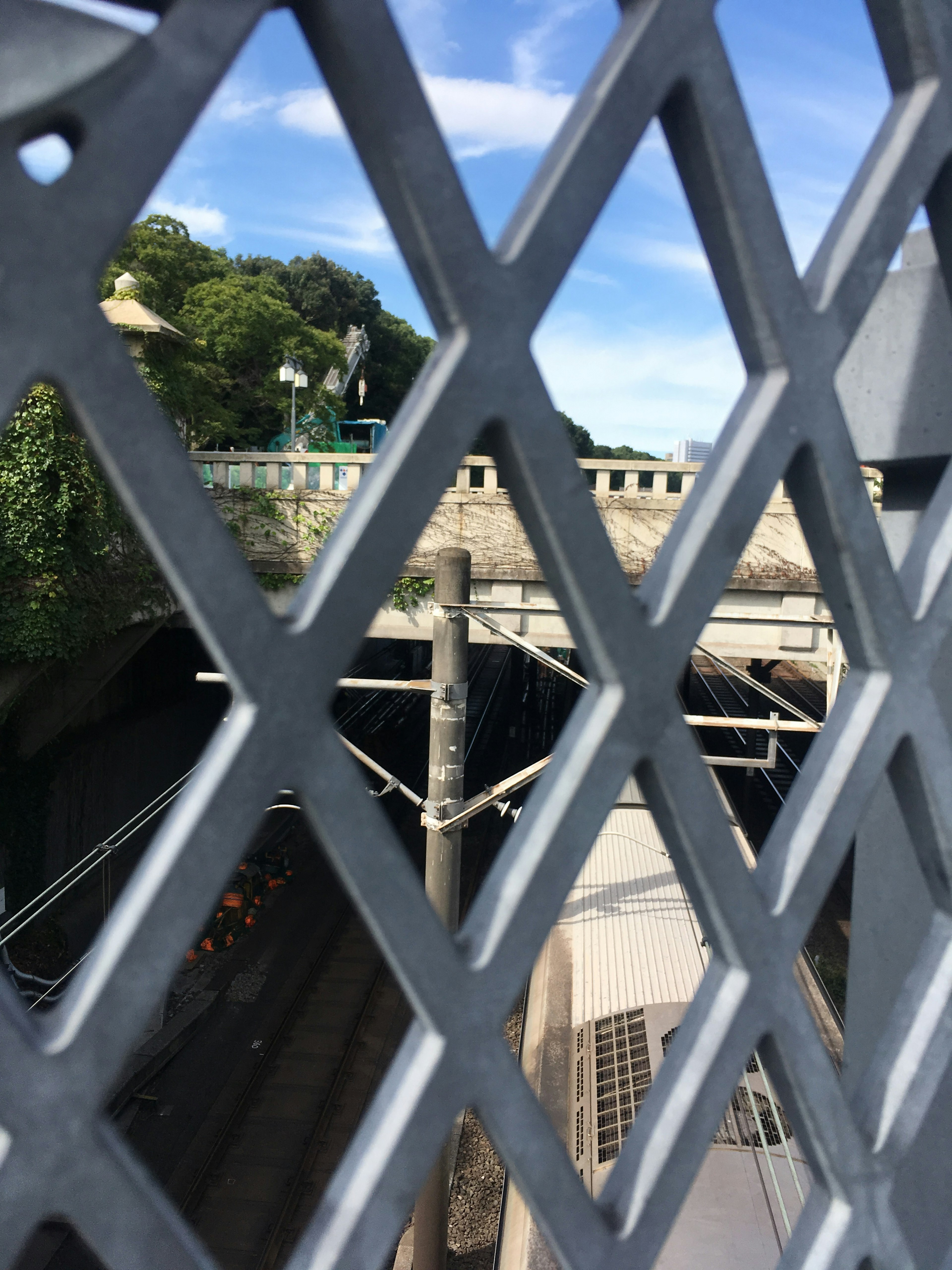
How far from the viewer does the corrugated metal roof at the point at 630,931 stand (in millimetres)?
8188

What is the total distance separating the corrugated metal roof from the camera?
819cm

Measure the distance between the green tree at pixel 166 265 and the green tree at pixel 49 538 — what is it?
9.75m

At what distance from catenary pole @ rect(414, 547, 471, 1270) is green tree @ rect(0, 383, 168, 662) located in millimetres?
5687

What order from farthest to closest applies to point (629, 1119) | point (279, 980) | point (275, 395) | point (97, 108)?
point (275, 395), point (279, 980), point (629, 1119), point (97, 108)

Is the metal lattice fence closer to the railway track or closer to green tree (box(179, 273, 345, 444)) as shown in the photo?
the railway track

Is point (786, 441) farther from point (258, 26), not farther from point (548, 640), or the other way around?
point (548, 640)

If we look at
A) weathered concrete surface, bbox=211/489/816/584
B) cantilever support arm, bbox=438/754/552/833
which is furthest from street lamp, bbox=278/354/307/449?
cantilever support arm, bbox=438/754/552/833

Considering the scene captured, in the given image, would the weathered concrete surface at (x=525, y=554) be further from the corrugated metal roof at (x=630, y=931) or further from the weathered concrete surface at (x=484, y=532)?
the corrugated metal roof at (x=630, y=931)

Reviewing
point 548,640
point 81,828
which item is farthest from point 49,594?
point 548,640

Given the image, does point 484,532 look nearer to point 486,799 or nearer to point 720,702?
point 486,799

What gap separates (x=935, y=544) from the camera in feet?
4.29

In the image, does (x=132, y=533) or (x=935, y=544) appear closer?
(x=935, y=544)

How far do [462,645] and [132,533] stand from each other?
667 cm

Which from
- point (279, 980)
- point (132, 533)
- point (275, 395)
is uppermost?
point (275, 395)
